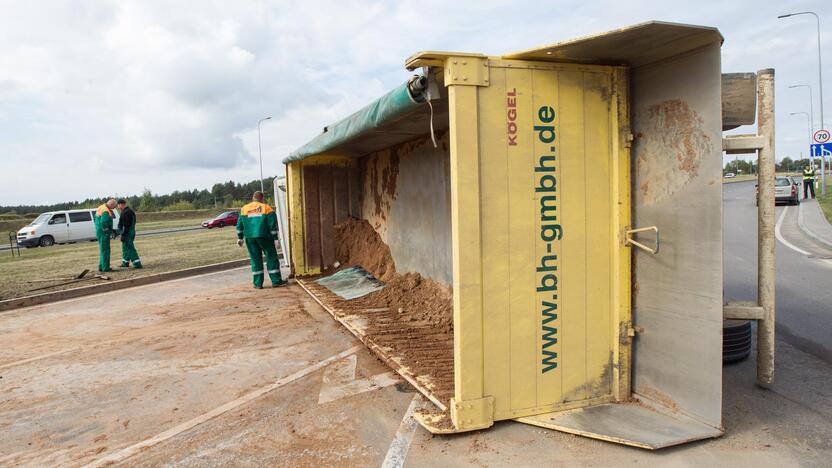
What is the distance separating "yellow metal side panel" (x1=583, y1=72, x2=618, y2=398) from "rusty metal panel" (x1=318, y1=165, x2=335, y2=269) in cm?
786

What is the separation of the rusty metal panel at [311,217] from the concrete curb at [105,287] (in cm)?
336

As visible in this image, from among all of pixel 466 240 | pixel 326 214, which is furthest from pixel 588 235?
pixel 326 214

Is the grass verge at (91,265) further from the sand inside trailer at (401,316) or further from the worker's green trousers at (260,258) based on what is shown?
the sand inside trailer at (401,316)

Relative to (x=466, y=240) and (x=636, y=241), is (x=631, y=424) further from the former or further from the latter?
(x=466, y=240)

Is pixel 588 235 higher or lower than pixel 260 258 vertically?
higher

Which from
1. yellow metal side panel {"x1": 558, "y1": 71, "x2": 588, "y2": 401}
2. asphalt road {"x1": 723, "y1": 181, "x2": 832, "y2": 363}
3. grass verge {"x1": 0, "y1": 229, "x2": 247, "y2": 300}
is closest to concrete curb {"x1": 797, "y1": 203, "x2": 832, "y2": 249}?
asphalt road {"x1": 723, "y1": 181, "x2": 832, "y2": 363}

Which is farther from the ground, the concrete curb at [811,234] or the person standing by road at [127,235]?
the person standing by road at [127,235]

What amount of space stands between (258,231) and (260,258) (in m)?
0.65

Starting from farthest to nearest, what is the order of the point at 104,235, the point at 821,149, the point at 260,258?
1. the point at 821,149
2. the point at 104,235
3. the point at 260,258

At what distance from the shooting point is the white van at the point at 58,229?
2508cm

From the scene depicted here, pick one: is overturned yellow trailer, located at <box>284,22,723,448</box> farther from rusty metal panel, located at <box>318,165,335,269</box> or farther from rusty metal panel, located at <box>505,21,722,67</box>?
rusty metal panel, located at <box>318,165,335,269</box>

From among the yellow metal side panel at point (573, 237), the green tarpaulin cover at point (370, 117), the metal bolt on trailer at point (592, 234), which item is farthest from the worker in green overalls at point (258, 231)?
the yellow metal side panel at point (573, 237)

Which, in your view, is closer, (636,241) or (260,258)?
(636,241)

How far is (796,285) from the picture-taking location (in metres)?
8.21
